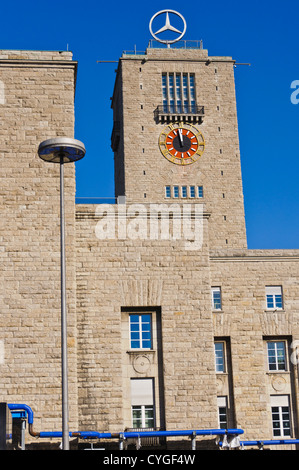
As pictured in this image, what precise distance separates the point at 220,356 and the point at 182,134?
28.6 m

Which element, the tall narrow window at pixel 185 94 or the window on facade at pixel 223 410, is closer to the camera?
the window on facade at pixel 223 410

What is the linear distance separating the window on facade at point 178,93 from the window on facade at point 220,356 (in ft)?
96.0

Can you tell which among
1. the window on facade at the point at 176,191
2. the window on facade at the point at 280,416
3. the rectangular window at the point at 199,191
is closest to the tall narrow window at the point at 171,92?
the window on facade at the point at 176,191

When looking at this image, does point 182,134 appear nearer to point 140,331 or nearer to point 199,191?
point 199,191

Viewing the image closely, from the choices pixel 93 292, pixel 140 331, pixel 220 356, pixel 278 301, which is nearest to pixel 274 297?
pixel 278 301

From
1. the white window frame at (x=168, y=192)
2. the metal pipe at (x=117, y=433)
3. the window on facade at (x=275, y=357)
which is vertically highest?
the white window frame at (x=168, y=192)

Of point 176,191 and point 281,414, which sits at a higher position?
point 176,191

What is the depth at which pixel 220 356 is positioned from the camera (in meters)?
35.8

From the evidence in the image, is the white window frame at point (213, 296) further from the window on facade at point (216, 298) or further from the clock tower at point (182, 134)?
the clock tower at point (182, 134)

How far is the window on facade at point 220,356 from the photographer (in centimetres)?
3569

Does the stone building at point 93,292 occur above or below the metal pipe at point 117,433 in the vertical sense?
above

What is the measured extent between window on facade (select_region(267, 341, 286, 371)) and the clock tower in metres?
22.4
